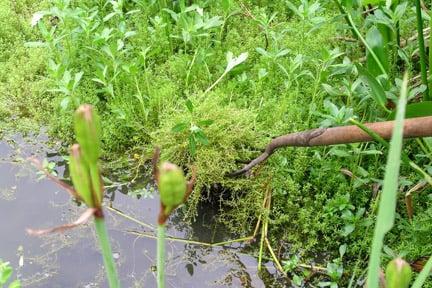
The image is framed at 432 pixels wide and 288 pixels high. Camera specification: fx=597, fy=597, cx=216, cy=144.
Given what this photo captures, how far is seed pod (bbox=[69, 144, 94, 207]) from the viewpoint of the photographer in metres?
0.45

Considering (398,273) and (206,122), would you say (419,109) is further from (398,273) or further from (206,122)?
(398,273)

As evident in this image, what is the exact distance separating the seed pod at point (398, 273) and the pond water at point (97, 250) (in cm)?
110

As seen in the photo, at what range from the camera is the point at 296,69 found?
2014 mm

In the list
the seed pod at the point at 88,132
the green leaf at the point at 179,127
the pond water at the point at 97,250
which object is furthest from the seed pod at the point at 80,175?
the green leaf at the point at 179,127

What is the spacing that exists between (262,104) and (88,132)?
1.51 metres

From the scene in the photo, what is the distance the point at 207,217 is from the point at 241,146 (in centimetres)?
24

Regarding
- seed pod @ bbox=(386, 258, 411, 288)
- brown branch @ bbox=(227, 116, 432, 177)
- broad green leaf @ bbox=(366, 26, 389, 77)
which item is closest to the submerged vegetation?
broad green leaf @ bbox=(366, 26, 389, 77)

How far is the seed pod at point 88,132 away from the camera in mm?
441

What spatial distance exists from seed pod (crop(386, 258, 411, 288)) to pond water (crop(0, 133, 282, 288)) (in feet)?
3.62

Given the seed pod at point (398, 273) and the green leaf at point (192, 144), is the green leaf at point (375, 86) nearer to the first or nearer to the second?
the green leaf at point (192, 144)

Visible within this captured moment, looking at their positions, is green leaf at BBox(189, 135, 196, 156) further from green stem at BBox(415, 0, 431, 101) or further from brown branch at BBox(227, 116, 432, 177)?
green stem at BBox(415, 0, 431, 101)

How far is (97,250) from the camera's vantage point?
162 cm

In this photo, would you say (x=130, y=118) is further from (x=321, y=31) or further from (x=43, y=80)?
(x=321, y=31)

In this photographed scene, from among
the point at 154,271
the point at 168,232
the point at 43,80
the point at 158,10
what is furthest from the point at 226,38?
the point at 154,271
